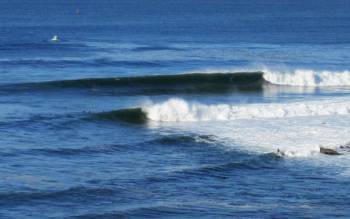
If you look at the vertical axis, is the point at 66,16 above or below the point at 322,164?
above

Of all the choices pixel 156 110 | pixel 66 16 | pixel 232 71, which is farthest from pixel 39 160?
pixel 66 16

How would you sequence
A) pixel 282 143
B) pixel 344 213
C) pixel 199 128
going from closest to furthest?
pixel 344 213
pixel 282 143
pixel 199 128

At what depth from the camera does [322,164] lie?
1069 inches

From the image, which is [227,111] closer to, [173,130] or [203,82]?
[173,130]

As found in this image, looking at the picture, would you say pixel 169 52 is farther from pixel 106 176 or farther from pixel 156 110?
pixel 106 176

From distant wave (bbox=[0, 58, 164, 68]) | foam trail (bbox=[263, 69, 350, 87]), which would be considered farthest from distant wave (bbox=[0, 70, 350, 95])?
distant wave (bbox=[0, 58, 164, 68])

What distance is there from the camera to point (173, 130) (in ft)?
108

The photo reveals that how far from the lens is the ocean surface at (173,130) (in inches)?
915

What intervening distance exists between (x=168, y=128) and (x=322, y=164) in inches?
307

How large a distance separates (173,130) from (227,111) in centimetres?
405

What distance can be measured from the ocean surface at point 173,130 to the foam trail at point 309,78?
0.33 feet

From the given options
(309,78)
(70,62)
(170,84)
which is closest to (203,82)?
(170,84)

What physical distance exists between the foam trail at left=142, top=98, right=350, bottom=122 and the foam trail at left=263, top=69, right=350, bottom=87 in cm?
925

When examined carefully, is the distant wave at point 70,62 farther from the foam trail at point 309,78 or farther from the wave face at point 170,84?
the foam trail at point 309,78
